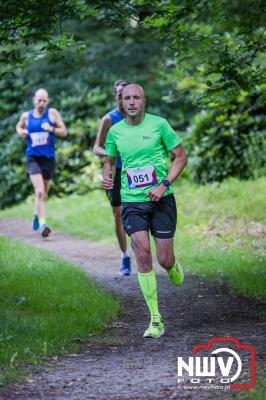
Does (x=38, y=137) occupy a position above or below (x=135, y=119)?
above

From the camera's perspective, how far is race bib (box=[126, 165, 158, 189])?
22.9 ft

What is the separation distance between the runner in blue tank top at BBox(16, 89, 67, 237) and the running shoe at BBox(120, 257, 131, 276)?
11.2 feet

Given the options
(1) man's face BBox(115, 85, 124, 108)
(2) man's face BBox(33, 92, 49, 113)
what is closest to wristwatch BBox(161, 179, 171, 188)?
(1) man's face BBox(115, 85, 124, 108)

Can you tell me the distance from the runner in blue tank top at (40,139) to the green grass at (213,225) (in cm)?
131

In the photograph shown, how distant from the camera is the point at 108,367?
602 centimetres

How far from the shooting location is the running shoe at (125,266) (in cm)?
1016

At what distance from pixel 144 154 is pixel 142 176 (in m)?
0.20

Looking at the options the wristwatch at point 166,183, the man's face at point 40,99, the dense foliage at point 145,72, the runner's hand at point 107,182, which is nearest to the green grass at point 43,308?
the runner's hand at point 107,182

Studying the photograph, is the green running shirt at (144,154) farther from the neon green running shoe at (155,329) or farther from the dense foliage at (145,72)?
the dense foliage at (145,72)

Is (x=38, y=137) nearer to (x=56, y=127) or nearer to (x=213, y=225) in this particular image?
(x=56, y=127)

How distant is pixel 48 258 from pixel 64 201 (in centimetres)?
865

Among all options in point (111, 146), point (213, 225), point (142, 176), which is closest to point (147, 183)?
point (142, 176)

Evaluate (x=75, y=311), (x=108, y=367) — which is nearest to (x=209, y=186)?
(x=75, y=311)

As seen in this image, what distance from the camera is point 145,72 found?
70.1 ft
